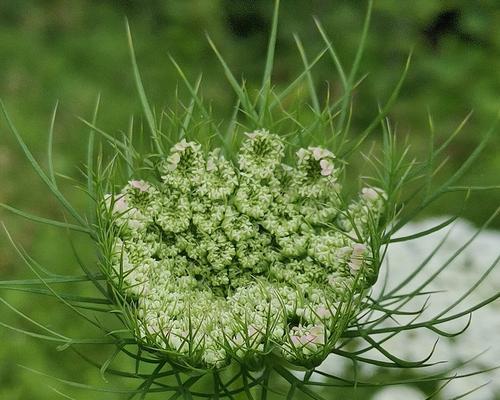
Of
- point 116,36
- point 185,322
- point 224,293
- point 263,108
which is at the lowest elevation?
point 185,322

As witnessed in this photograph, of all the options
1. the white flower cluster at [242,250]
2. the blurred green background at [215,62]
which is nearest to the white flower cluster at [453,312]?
the white flower cluster at [242,250]

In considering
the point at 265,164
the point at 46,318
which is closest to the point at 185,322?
the point at 265,164

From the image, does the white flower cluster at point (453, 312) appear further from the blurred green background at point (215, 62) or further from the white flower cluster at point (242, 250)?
the blurred green background at point (215, 62)

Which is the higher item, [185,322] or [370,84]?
[370,84]

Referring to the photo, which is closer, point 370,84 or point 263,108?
point 263,108

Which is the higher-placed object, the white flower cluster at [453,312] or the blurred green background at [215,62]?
the blurred green background at [215,62]

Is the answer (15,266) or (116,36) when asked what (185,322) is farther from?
(116,36)

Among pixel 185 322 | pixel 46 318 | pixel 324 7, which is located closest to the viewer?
pixel 185 322

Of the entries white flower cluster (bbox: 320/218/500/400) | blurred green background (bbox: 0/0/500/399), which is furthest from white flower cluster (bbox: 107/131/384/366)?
blurred green background (bbox: 0/0/500/399)
